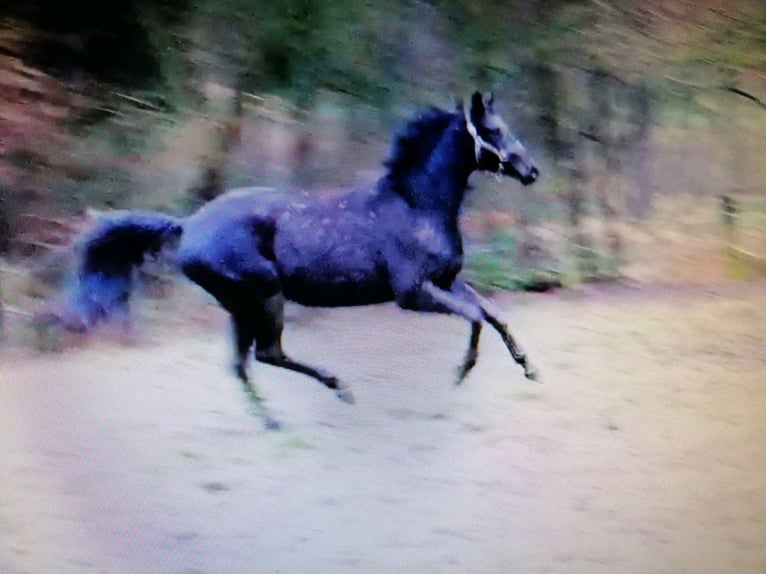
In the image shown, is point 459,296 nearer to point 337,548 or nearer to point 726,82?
point 337,548

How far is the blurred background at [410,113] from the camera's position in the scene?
1630 mm

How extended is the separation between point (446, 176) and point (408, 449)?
525 millimetres

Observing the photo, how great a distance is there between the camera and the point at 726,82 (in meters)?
1.74

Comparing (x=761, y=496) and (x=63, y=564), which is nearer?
(x=63, y=564)

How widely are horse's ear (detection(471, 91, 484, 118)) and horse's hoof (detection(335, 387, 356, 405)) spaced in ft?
1.89

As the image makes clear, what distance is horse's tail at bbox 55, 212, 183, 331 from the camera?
5.33 ft

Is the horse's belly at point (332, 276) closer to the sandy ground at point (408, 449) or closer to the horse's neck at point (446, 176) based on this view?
the sandy ground at point (408, 449)

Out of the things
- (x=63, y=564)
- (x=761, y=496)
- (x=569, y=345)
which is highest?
(x=569, y=345)

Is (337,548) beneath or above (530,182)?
beneath

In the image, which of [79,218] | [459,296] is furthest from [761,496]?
[79,218]

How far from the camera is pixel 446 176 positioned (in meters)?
1.68

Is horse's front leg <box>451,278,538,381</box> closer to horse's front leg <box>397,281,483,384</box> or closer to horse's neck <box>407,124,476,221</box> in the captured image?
horse's front leg <box>397,281,483,384</box>

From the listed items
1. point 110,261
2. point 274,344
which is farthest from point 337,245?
point 110,261

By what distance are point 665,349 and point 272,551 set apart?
0.85m
